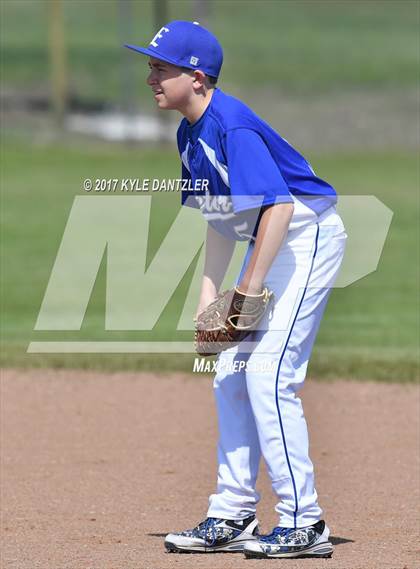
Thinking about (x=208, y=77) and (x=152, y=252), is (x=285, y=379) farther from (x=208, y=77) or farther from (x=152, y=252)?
(x=152, y=252)

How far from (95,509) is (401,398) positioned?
3.14 meters

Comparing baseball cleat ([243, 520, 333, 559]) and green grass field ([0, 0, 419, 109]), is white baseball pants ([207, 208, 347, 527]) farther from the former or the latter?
green grass field ([0, 0, 419, 109])

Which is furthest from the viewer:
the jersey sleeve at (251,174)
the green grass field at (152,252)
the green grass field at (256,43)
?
the green grass field at (256,43)

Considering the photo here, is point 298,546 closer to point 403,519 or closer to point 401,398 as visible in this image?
point 403,519

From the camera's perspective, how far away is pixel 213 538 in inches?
199

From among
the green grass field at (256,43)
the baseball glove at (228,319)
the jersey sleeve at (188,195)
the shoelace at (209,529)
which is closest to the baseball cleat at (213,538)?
the shoelace at (209,529)

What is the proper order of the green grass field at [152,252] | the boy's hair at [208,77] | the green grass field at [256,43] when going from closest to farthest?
1. the boy's hair at [208,77]
2. the green grass field at [152,252]
3. the green grass field at [256,43]

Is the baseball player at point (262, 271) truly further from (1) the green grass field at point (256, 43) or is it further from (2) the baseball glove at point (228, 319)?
(1) the green grass field at point (256, 43)

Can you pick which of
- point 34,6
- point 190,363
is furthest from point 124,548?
point 34,6

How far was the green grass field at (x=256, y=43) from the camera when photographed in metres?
38.0

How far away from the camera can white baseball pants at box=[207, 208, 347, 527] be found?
4836mm

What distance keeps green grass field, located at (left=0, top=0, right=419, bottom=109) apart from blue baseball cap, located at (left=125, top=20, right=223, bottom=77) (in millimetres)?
Answer: 28674

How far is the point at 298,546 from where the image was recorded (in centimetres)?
489

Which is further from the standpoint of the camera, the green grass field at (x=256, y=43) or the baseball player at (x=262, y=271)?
the green grass field at (x=256, y=43)
